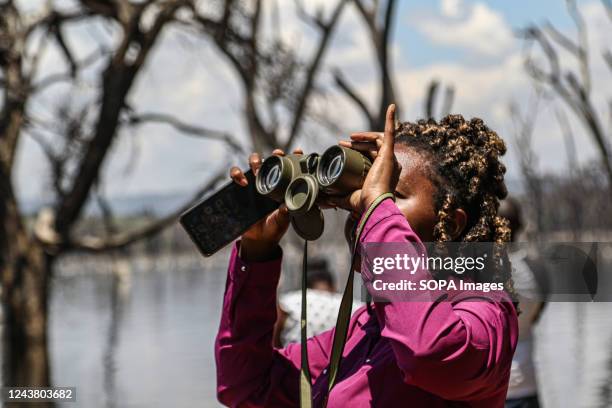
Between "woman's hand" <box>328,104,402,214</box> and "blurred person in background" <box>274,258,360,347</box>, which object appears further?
"blurred person in background" <box>274,258,360,347</box>

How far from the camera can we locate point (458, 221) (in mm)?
1728

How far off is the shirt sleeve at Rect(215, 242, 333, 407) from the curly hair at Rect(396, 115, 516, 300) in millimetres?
405

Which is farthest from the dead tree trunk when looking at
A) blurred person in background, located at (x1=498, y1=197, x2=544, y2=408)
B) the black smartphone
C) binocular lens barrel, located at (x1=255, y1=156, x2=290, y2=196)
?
binocular lens barrel, located at (x1=255, y1=156, x2=290, y2=196)

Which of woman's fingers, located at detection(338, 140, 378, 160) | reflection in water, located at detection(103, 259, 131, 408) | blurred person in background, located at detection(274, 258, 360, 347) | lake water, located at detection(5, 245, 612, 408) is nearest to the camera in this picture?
woman's fingers, located at detection(338, 140, 378, 160)

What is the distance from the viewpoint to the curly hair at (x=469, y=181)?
1729mm

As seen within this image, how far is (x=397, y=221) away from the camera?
1611 millimetres

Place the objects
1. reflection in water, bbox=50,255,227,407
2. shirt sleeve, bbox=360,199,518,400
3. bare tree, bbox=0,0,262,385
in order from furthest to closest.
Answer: reflection in water, bbox=50,255,227,407
bare tree, bbox=0,0,262,385
shirt sleeve, bbox=360,199,518,400

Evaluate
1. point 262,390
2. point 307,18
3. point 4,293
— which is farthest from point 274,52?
point 262,390

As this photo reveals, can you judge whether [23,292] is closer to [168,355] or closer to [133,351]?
[168,355]

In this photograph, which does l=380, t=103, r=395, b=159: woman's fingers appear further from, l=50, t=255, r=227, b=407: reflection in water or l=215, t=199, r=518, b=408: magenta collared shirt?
l=50, t=255, r=227, b=407: reflection in water

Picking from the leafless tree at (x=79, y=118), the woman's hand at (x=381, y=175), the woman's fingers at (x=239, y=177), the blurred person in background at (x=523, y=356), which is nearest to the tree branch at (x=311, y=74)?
the leafless tree at (x=79, y=118)

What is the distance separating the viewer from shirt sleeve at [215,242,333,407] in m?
2.00

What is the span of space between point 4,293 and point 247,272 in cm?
454

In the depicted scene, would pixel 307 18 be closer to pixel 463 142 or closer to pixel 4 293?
pixel 4 293
